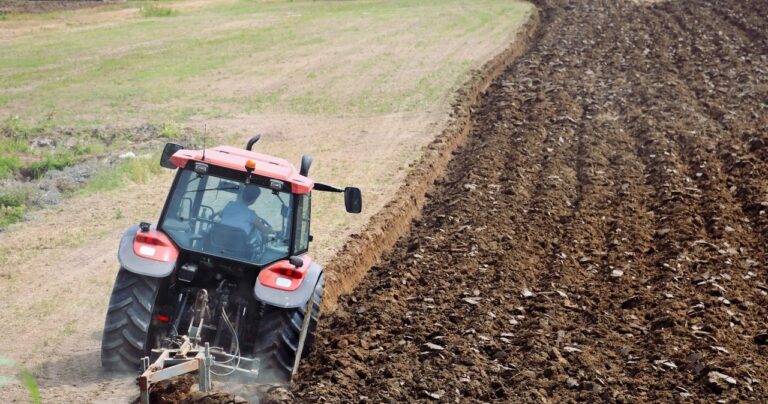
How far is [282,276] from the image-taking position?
27.2 feet

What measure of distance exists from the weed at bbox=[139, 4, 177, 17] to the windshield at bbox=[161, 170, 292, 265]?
100 ft

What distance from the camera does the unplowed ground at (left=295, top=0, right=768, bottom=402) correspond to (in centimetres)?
831

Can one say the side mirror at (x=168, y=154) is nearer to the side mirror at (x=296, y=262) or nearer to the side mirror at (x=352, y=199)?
the side mirror at (x=296, y=262)

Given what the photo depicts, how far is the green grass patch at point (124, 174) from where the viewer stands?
50.2 ft

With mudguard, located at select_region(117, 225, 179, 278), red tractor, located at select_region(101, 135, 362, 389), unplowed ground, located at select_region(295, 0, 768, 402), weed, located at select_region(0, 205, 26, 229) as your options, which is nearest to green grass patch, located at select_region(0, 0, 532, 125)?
unplowed ground, located at select_region(295, 0, 768, 402)

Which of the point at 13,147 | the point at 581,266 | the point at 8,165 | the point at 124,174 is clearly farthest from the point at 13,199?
the point at 581,266

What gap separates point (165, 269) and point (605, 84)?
16.6 metres

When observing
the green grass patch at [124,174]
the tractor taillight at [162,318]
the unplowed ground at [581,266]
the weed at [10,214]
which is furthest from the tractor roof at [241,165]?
Result: the green grass patch at [124,174]

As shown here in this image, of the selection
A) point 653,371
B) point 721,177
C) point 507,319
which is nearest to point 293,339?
point 507,319

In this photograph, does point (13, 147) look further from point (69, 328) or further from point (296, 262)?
point (296, 262)

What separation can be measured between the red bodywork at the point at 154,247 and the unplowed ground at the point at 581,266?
143cm

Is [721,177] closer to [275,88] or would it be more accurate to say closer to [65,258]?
[65,258]

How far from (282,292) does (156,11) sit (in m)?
32.0

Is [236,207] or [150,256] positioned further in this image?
[236,207]
